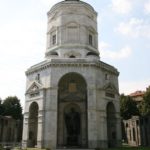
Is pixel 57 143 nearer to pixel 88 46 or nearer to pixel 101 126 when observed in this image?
pixel 101 126

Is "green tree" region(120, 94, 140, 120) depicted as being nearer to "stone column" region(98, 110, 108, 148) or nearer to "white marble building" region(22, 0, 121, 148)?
"white marble building" region(22, 0, 121, 148)

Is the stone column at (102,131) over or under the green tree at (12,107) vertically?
under

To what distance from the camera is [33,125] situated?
3819 cm

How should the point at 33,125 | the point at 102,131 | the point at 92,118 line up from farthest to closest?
the point at 33,125, the point at 102,131, the point at 92,118

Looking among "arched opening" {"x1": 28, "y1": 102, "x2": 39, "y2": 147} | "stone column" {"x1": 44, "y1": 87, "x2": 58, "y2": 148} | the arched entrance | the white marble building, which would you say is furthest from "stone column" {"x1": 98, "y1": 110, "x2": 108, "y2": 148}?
"arched opening" {"x1": 28, "y1": 102, "x2": 39, "y2": 147}

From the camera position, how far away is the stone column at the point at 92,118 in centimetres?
3281

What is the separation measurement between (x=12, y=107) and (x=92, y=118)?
3847 centimetres

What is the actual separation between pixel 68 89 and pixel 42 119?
643cm

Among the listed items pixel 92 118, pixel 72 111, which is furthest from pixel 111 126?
pixel 72 111

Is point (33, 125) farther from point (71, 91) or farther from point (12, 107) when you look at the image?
point (12, 107)

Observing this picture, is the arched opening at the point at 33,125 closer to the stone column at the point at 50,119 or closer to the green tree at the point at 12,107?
the stone column at the point at 50,119

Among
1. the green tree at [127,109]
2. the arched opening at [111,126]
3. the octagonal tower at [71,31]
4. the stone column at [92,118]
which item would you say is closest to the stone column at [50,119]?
the stone column at [92,118]

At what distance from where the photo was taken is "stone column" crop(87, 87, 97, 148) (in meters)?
32.8

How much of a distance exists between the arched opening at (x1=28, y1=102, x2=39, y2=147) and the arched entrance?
159 inches
